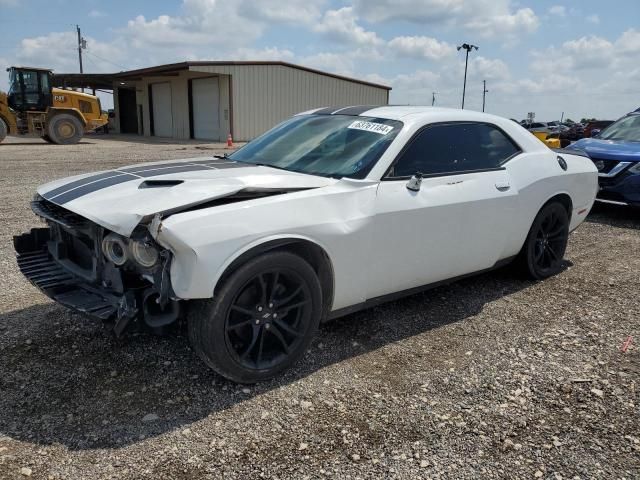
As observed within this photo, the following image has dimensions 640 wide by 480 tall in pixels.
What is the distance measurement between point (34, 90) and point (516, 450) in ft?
77.2

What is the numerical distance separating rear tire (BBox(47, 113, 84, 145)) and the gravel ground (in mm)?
20136

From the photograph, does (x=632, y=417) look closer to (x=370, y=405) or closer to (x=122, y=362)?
(x=370, y=405)

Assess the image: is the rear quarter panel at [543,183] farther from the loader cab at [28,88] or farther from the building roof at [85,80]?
the building roof at [85,80]

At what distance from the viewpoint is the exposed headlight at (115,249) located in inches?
113

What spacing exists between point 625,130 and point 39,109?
21.2 m

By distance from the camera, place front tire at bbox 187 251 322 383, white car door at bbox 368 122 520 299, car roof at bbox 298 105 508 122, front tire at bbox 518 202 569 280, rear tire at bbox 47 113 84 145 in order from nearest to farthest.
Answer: front tire at bbox 187 251 322 383 → white car door at bbox 368 122 520 299 → car roof at bbox 298 105 508 122 → front tire at bbox 518 202 569 280 → rear tire at bbox 47 113 84 145

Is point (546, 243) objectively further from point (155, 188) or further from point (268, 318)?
point (155, 188)

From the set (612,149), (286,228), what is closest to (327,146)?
(286,228)

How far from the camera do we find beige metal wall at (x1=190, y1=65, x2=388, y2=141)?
90.4 ft

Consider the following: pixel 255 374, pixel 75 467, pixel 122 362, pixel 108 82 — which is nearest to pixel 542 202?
pixel 255 374

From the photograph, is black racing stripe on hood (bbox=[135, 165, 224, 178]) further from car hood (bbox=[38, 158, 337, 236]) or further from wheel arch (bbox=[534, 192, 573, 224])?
wheel arch (bbox=[534, 192, 573, 224])

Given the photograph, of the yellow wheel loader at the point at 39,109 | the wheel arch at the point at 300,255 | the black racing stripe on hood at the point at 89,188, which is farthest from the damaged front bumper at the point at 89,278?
the yellow wheel loader at the point at 39,109

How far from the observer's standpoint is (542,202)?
15.5ft

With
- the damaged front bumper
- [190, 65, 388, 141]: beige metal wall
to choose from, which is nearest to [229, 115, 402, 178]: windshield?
the damaged front bumper
